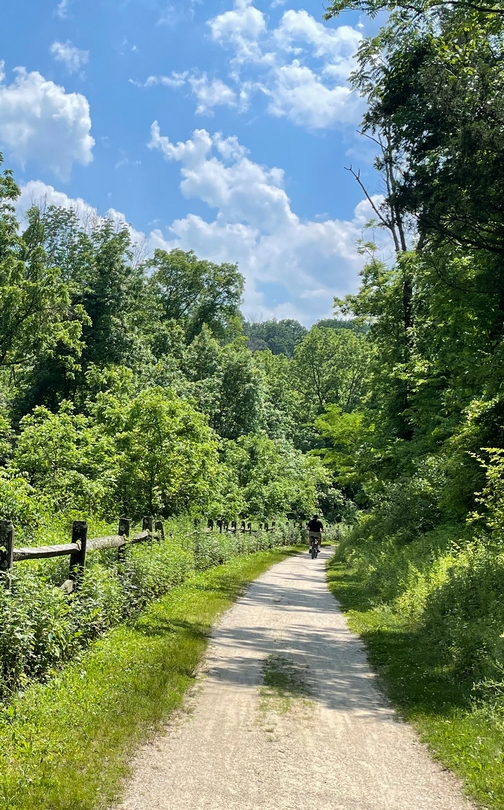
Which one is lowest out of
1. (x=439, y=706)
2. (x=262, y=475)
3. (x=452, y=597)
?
(x=439, y=706)

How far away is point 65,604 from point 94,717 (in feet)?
5.73

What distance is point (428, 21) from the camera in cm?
1256

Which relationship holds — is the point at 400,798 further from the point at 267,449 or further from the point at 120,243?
the point at 120,243

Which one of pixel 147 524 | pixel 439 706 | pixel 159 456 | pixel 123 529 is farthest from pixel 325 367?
pixel 439 706

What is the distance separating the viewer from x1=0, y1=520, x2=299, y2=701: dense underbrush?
5504mm

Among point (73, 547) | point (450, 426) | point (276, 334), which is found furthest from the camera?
point (276, 334)

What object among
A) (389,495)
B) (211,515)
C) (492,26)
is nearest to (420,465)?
(389,495)

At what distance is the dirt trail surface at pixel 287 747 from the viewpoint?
4.25 metres

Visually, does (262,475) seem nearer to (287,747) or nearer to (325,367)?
(287,747)

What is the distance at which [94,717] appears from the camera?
17.0 feet

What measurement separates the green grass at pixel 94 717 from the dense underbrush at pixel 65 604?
202 mm

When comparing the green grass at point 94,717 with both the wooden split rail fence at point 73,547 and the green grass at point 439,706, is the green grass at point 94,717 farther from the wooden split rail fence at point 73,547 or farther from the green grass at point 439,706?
the green grass at point 439,706

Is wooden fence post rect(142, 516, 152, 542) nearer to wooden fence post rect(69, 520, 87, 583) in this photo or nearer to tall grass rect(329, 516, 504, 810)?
tall grass rect(329, 516, 504, 810)

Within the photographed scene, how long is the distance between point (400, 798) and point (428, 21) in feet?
44.5
